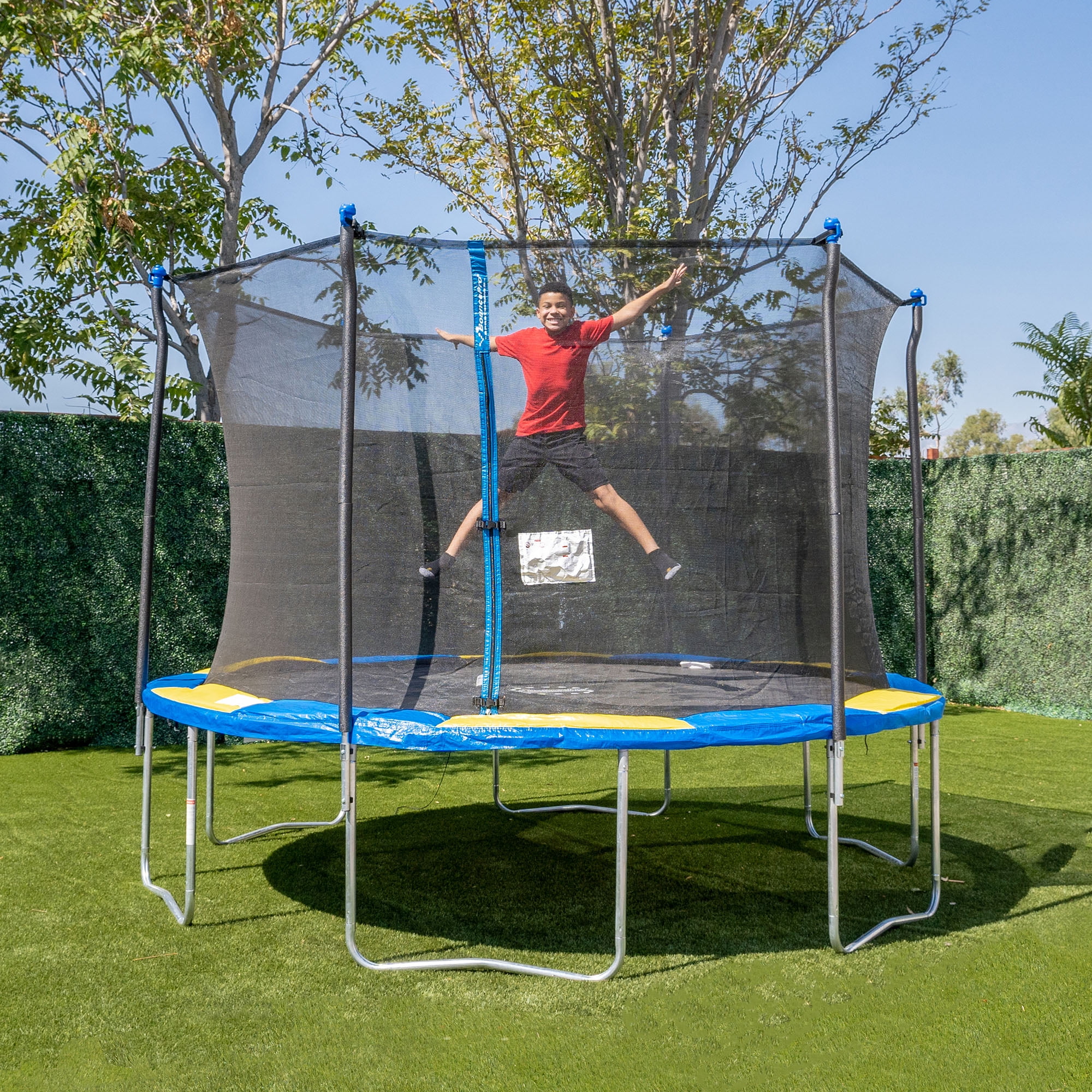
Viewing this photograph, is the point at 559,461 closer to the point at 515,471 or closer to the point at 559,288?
the point at 515,471

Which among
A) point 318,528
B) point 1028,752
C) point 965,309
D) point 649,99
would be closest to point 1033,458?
point 1028,752

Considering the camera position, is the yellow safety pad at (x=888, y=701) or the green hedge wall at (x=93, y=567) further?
the green hedge wall at (x=93, y=567)

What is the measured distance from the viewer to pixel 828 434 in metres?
2.53

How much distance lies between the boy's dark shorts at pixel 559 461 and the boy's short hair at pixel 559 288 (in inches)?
14.0

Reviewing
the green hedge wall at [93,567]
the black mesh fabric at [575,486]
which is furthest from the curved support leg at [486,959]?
the green hedge wall at [93,567]

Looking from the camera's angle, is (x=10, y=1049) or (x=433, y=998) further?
(x=433, y=998)

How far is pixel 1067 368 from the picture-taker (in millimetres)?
11016

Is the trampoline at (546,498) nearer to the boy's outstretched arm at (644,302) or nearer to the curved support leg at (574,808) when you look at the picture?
the boy's outstretched arm at (644,302)

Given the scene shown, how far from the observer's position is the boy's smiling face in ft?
8.90

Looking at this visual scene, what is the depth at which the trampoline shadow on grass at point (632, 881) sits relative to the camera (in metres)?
2.86

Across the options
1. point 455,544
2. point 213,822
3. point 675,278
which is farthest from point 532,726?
point 213,822

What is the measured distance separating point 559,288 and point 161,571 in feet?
13.1

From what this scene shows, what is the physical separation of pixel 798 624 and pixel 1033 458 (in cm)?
496

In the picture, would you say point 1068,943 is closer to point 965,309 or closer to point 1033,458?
point 1033,458
